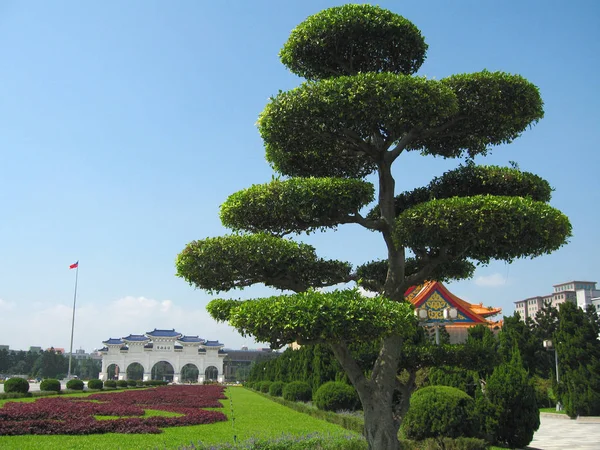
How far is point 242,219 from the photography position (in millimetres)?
6734

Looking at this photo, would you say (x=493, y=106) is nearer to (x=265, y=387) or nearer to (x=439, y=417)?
(x=439, y=417)

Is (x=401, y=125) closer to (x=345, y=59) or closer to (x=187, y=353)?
(x=345, y=59)

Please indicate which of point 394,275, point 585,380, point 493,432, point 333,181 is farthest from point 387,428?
point 585,380

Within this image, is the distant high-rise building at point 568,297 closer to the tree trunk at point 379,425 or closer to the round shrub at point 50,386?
the round shrub at point 50,386

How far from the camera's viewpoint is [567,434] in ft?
48.2

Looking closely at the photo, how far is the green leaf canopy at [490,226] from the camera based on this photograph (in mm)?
5527

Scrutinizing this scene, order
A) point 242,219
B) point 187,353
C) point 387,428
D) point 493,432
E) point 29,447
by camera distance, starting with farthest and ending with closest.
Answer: point 187,353 → point 493,432 → point 29,447 → point 242,219 → point 387,428

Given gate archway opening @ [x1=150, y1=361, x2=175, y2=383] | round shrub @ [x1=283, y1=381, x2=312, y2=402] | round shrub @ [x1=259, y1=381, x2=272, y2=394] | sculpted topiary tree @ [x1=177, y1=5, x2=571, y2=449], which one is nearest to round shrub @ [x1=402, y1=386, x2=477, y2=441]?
sculpted topiary tree @ [x1=177, y1=5, x2=571, y2=449]

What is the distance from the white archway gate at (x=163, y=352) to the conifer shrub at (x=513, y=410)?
5355 centimetres

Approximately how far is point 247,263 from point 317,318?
1453mm

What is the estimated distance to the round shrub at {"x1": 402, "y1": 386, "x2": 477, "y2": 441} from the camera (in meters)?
9.45

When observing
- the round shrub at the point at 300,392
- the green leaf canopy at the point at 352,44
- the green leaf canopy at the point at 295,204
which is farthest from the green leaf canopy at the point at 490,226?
the round shrub at the point at 300,392

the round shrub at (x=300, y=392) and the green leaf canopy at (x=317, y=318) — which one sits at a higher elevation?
the green leaf canopy at (x=317, y=318)

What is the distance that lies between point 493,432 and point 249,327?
24.5 ft
